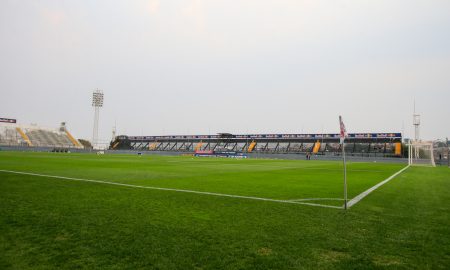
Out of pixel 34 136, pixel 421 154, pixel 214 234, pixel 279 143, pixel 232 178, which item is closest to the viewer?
pixel 214 234

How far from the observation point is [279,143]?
91.1 meters

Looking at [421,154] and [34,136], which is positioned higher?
[34,136]

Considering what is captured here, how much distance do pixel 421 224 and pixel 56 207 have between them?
815 cm

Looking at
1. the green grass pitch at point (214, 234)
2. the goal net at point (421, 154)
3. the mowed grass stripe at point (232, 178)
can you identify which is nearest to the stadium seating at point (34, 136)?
the mowed grass stripe at point (232, 178)

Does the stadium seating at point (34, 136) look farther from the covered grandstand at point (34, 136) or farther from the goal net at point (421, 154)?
the goal net at point (421, 154)

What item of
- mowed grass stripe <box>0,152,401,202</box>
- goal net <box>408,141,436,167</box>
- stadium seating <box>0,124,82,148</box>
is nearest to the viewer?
mowed grass stripe <box>0,152,401,202</box>

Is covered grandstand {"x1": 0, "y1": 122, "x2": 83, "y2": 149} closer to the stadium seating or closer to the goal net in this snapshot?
the stadium seating

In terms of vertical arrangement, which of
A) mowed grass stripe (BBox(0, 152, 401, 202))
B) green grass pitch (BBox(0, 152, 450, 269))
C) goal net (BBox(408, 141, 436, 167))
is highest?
goal net (BBox(408, 141, 436, 167))

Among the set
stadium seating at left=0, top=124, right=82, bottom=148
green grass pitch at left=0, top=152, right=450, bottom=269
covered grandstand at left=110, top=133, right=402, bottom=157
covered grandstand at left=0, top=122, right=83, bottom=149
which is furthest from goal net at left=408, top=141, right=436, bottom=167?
stadium seating at left=0, top=124, right=82, bottom=148

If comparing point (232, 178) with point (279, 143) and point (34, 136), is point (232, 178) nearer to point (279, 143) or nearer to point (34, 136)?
point (279, 143)

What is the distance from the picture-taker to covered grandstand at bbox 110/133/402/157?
74.1 metres

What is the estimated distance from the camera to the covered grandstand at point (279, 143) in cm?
7412

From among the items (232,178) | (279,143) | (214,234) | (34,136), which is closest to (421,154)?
(279,143)

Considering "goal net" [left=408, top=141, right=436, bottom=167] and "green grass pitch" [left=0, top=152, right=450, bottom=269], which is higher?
"goal net" [left=408, top=141, right=436, bottom=167]
